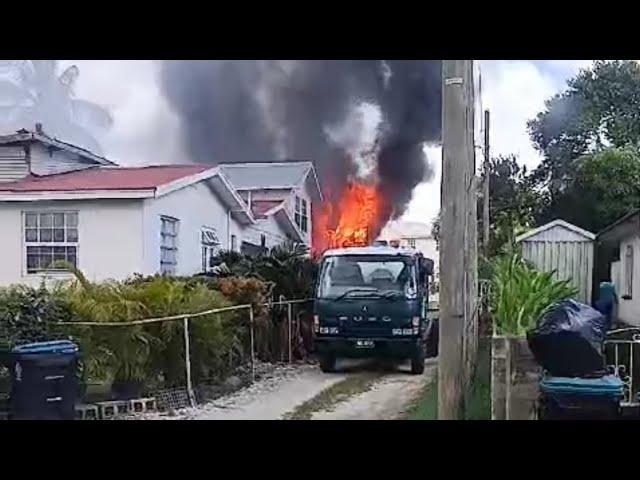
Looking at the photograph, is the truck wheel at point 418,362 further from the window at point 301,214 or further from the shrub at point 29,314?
the shrub at point 29,314

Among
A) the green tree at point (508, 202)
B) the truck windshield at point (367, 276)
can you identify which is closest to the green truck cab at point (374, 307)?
the truck windshield at point (367, 276)

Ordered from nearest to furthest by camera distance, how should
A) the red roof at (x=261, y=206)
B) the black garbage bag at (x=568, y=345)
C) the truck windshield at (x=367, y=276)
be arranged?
the black garbage bag at (x=568, y=345) < the truck windshield at (x=367, y=276) < the red roof at (x=261, y=206)

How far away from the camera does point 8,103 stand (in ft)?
14.2

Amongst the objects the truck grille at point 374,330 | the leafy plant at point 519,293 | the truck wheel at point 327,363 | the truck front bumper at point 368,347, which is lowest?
the truck wheel at point 327,363

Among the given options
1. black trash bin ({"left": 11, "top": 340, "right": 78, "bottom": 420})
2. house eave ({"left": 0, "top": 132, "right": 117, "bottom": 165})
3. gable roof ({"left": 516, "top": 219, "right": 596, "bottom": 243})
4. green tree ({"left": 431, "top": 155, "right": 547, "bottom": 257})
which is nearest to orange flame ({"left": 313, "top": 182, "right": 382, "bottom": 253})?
green tree ({"left": 431, "top": 155, "right": 547, "bottom": 257})

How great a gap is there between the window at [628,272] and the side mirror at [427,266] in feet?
2.87

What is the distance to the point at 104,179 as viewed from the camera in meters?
4.25

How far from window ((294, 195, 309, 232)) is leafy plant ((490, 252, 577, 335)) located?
887 millimetres

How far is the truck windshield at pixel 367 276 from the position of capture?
4.25 metres
